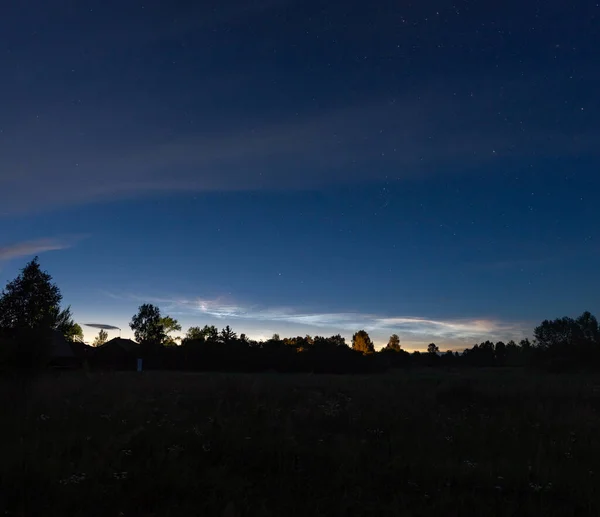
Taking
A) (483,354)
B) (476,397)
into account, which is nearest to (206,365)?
(476,397)

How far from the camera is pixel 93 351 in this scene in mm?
65812

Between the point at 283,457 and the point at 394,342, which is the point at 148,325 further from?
the point at 283,457

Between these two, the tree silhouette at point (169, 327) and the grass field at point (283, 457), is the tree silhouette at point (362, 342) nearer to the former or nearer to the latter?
the tree silhouette at point (169, 327)

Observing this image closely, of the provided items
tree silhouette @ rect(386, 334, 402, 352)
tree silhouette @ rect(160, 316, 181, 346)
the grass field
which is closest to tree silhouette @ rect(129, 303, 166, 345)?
tree silhouette @ rect(160, 316, 181, 346)

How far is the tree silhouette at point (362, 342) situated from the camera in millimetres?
108125

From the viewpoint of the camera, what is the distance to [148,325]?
103312 millimetres

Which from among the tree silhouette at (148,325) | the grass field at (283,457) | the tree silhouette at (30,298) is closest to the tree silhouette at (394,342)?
the tree silhouette at (148,325)

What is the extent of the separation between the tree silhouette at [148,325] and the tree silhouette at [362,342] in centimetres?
4177

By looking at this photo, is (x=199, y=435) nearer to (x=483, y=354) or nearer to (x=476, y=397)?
(x=476, y=397)

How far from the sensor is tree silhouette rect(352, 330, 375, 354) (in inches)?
4257

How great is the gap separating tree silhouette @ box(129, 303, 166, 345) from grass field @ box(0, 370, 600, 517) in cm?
9158

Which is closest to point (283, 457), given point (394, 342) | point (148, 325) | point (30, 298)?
point (30, 298)

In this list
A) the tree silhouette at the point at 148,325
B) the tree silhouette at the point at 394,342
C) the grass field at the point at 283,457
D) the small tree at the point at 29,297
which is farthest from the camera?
the tree silhouette at the point at 394,342

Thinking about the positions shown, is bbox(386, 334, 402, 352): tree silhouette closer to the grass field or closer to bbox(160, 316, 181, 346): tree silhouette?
bbox(160, 316, 181, 346): tree silhouette
